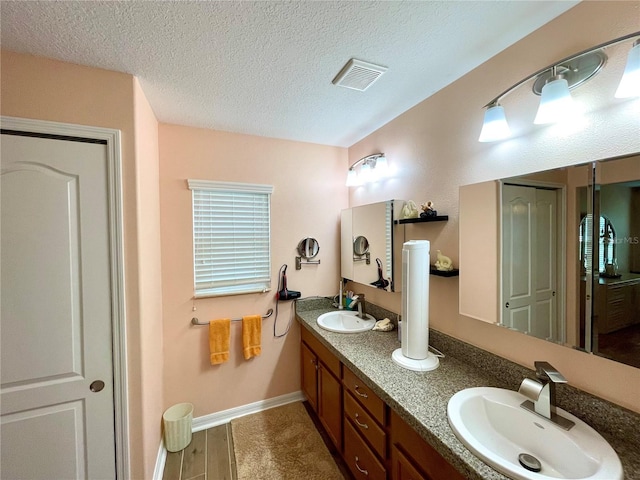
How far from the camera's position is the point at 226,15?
→ 1.08 meters

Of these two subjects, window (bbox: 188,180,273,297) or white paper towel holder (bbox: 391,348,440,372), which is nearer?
white paper towel holder (bbox: 391,348,440,372)

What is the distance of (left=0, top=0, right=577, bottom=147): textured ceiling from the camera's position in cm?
105

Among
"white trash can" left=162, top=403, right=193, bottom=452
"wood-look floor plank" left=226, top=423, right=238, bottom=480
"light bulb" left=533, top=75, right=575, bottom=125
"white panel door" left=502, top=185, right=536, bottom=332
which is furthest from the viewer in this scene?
"white trash can" left=162, top=403, right=193, bottom=452

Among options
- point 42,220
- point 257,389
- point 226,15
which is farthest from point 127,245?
point 257,389

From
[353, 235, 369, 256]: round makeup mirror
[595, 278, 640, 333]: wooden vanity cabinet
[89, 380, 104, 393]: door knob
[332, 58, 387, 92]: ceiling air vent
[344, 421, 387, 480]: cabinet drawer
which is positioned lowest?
[344, 421, 387, 480]: cabinet drawer

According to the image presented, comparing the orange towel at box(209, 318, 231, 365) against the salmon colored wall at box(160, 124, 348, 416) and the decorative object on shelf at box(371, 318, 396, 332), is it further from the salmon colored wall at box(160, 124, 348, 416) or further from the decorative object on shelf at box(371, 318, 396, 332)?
the decorative object on shelf at box(371, 318, 396, 332)

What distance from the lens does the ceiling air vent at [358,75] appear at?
1393 millimetres

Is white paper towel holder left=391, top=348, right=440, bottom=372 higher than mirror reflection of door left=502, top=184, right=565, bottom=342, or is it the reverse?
mirror reflection of door left=502, top=184, right=565, bottom=342

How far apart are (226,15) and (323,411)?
8.30ft

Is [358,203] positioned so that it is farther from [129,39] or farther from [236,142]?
[129,39]

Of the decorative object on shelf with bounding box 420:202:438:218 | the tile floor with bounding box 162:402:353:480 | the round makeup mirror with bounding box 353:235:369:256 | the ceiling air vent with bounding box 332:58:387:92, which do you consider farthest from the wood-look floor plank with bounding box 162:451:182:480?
the ceiling air vent with bounding box 332:58:387:92

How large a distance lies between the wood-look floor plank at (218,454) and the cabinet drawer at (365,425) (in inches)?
38.1

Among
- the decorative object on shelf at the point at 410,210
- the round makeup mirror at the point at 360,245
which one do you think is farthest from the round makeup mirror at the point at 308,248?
the decorative object on shelf at the point at 410,210

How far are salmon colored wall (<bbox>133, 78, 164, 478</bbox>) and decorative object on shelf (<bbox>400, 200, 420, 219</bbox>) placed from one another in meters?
1.72
